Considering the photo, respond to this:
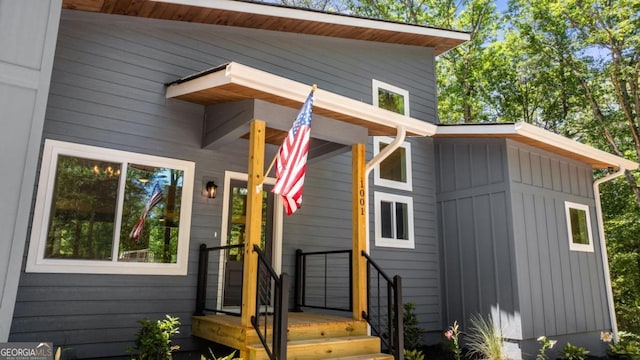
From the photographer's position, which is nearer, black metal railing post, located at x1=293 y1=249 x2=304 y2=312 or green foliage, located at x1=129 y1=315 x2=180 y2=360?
green foliage, located at x1=129 y1=315 x2=180 y2=360

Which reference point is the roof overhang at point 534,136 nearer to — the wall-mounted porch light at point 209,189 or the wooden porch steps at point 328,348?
the wooden porch steps at point 328,348

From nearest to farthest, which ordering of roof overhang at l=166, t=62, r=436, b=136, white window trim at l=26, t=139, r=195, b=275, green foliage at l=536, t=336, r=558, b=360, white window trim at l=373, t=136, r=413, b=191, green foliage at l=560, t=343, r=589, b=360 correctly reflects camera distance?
roof overhang at l=166, t=62, r=436, b=136
white window trim at l=26, t=139, r=195, b=275
green foliage at l=536, t=336, r=558, b=360
green foliage at l=560, t=343, r=589, b=360
white window trim at l=373, t=136, r=413, b=191

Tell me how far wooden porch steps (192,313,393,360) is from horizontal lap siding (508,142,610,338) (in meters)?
2.80

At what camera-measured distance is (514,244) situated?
6.49 m

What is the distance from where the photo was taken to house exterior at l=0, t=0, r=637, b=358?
4.31 metres

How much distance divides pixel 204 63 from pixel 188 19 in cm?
56

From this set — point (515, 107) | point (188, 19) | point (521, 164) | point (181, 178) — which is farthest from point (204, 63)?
point (515, 107)

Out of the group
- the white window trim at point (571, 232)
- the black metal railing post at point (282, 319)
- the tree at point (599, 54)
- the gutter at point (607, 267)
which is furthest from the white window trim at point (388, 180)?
the tree at point (599, 54)

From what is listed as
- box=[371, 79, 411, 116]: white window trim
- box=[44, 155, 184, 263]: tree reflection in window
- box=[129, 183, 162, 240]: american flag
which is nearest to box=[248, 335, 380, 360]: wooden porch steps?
box=[44, 155, 184, 263]: tree reflection in window

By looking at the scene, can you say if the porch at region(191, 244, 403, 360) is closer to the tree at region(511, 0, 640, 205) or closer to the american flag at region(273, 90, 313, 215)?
the american flag at region(273, 90, 313, 215)

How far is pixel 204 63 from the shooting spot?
5.77 meters

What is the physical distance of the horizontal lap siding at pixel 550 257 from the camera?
6.54 metres

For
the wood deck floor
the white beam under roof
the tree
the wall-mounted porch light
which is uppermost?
the tree

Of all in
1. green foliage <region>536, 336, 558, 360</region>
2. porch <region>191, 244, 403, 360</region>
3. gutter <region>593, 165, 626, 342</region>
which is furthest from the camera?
gutter <region>593, 165, 626, 342</region>
